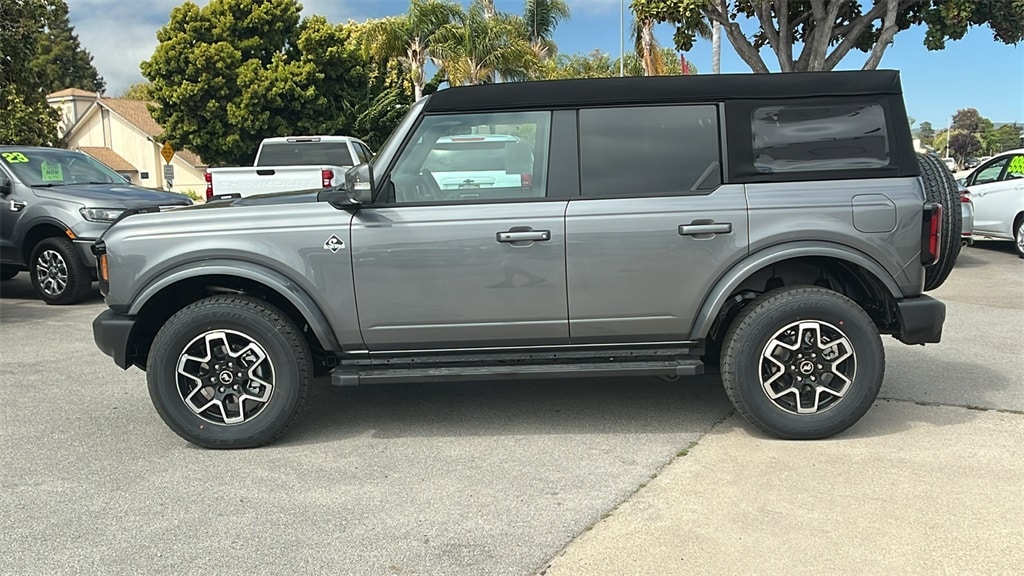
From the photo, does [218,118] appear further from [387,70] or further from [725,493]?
[725,493]

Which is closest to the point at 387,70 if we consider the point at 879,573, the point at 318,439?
the point at 318,439

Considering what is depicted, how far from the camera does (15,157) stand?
375 inches

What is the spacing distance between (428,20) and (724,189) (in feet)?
82.9

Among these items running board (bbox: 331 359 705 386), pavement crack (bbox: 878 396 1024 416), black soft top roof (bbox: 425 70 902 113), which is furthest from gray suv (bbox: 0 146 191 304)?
pavement crack (bbox: 878 396 1024 416)

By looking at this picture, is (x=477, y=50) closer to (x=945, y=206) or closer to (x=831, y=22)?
(x=831, y=22)

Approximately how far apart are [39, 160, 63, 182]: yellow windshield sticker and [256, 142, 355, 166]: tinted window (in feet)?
11.5

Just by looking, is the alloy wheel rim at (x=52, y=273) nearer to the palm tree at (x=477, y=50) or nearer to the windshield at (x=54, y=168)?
the windshield at (x=54, y=168)

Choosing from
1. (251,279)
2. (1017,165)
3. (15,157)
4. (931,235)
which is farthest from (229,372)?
(1017,165)

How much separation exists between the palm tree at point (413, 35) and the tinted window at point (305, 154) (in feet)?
51.6

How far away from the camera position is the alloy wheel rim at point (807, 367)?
13.8ft

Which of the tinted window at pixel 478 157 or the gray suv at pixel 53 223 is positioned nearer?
the tinted window at pixel 478 157

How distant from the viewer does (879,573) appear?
2971mm

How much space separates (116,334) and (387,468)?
1.65m

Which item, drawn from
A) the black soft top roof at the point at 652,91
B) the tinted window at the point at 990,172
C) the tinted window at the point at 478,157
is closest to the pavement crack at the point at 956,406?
the black soft top roof at the point at 652,91
